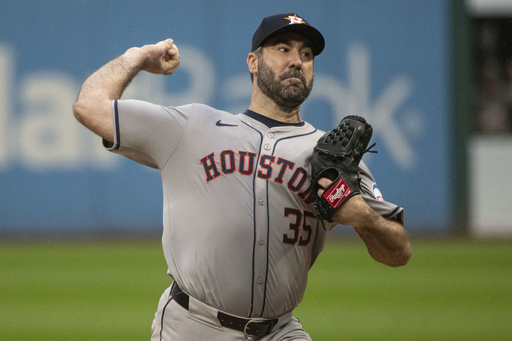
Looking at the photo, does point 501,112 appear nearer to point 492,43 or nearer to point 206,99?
point 492,43

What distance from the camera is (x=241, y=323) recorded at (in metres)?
3.41

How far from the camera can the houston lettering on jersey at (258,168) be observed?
3461 millimetres

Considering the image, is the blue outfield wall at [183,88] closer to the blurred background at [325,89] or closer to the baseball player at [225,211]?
the blurred background at [325,89]

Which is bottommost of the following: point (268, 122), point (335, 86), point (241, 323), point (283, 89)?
point (241, 323)

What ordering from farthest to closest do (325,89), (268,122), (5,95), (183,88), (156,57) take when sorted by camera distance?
(325,89)
(183,88)
(5,95)
(268,122)
(156,57)

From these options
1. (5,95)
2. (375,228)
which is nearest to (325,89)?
(5,95)

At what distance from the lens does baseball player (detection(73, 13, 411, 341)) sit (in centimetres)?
336

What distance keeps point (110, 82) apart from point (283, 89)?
0.82m

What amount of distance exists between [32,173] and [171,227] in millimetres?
9931

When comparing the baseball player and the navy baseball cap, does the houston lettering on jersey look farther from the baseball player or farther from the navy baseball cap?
the navy baseball cap

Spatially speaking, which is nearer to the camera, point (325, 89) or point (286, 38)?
point (286, 38)

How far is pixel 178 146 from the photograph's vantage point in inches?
137

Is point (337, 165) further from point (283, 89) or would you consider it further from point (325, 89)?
point (325, 89)

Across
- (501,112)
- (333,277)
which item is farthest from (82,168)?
(501,112)
